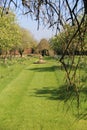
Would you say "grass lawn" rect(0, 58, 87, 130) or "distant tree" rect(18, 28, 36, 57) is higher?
"distant tree" rect(18, 28, 36, 57)

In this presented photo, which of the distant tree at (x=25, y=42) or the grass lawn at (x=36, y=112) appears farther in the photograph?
the distant tree at (x=25, y=42)

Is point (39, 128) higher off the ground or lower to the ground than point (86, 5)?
lower

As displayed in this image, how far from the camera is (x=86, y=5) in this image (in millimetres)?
3441

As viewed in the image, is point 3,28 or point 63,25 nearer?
point 63,25

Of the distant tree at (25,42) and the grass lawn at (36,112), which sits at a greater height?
the distant tree at (25,42)

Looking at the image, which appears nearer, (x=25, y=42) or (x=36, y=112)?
(x=36, y=112)

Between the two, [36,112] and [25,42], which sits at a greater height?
[25,42]

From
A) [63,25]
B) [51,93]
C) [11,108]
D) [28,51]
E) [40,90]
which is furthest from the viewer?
[28,51]

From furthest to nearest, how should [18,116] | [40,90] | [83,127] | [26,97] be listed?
[40,90], [26,97], [18,116], [83,127]

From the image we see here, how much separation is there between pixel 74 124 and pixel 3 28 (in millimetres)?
37904

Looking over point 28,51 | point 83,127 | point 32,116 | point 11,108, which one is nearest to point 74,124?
point 83,127

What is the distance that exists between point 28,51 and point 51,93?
107 metres

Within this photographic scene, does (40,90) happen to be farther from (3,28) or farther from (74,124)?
(3,28)

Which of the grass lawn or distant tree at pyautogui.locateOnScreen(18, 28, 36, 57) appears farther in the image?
distant tree at pyautogui.locateOnScreen(18, 28, 36, 57)
